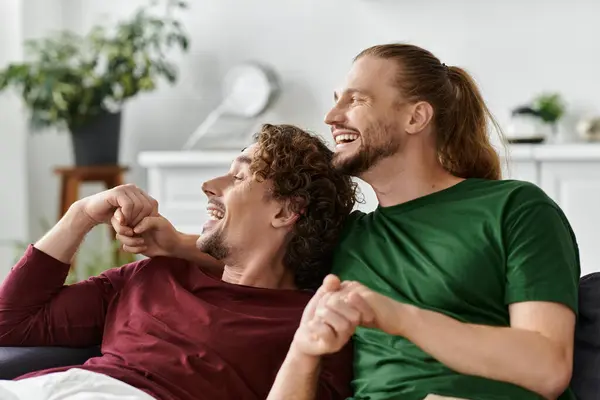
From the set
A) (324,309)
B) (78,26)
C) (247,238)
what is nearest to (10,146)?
(78,26)

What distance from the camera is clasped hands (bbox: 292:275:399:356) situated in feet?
5.26

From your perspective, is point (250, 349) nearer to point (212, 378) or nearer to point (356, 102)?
point (212, 378)

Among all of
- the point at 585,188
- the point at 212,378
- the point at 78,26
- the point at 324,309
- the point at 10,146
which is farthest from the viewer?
the point at 78,26

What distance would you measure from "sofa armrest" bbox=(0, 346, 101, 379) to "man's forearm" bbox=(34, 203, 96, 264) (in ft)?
0.60

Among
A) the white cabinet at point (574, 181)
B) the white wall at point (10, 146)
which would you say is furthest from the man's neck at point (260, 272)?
the white wall at point (10, 146)

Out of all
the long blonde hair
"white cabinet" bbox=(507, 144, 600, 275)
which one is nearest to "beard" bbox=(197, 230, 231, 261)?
the long blonde hair

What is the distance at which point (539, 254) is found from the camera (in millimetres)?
1717

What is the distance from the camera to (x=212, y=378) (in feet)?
6.18

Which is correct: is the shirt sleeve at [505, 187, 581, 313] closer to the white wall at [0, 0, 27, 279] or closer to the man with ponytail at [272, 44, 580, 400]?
the man with ponytail at [272, 44, 580, 400]

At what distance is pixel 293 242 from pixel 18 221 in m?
3.09

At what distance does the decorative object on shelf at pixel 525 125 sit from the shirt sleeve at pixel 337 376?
235 cm

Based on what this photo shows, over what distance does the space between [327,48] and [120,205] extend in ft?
9.18

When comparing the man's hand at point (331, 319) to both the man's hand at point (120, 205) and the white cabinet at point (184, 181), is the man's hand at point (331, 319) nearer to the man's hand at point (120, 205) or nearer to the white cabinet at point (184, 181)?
the man's hand at point (120, 205)

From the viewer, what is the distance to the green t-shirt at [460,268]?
67.2 inches
